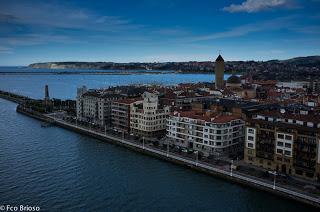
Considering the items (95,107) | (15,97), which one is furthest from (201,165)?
(15,97)

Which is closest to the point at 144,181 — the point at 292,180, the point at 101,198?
the point at 101,198

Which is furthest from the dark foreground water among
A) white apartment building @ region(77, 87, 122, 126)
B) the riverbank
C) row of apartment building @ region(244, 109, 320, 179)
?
white apartment building @ region(77, 87, 122, 126)

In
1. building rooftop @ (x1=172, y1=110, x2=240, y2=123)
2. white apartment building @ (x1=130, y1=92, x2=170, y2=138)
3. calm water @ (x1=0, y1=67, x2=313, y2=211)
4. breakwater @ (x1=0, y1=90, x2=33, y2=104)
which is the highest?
building rooftop @ (x1=172, y1=110, x2=240, y2=123)

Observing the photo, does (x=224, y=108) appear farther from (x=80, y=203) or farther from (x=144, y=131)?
(x=80, y=203)

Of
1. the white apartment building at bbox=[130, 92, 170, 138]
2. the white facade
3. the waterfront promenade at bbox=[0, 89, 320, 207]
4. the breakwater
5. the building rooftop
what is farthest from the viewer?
the breakwater

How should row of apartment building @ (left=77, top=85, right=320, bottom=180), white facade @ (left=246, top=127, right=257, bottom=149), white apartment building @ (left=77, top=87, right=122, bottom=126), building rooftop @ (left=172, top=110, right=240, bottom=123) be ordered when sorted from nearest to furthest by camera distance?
row of apartment building @ (left=77, top=85, right=320, bottom=180) → white facade @ (left=246, top=127, right=257, bottom=149) → building rooftop @ (left=172, top=110, right=240, bottom=123) → white apartment building @ (left=77, top=87, right=122, bottom=126)

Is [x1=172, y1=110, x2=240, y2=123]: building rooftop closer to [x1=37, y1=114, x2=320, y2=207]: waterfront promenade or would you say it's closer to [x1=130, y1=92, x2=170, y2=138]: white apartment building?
[x1=37, y1=114, x2=320, y2=207]: waterfront promenade
